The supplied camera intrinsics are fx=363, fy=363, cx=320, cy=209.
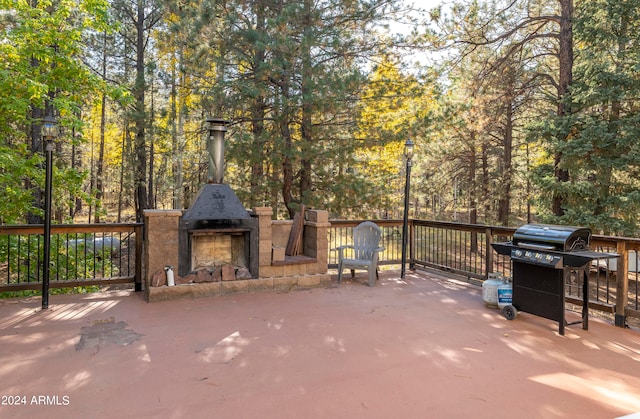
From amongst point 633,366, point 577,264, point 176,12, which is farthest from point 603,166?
point 176,12

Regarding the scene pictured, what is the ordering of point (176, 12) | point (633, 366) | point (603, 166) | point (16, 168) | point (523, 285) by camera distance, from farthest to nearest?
point (176, 12), point (603, 166), point (16, 168), point (523, 285), point (633, 366)

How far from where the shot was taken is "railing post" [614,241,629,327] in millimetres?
3510

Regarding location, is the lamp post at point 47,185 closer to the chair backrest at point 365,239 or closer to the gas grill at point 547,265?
the chair backrest at point 365,239

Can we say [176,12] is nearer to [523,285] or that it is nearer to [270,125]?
[270,125]

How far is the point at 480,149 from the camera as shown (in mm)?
12781

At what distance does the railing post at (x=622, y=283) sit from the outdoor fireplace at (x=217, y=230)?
13.1 ft

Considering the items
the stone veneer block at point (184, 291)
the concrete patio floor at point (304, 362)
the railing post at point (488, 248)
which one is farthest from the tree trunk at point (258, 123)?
the railing post at point (488, 248)

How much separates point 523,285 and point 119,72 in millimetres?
12767

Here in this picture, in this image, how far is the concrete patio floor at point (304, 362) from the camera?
7.02 ft

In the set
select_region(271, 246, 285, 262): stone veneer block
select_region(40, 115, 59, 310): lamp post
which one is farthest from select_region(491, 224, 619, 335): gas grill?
select_region(40, 115, 59, 310): lamp post

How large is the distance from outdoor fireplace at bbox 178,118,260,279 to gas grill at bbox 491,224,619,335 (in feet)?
10.1

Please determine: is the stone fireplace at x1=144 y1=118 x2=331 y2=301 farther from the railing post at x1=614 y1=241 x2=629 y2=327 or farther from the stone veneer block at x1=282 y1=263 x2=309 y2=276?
the railing post at x1=614 y1=241 x2=629 y2=327

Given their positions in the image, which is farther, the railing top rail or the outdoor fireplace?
the outdoor fireplace

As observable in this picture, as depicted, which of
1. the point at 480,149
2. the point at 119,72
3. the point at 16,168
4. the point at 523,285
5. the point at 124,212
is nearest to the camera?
the point at 523,285
